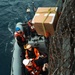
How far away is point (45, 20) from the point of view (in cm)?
650

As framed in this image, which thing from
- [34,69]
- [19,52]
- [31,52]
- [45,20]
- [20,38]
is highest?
[45,20]

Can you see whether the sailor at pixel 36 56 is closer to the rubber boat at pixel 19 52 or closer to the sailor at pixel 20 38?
the rubber boat at pixel 19 52

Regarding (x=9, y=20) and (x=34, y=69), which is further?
(x=9, y=20)

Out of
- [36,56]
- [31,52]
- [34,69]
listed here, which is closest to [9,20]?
[31,52]

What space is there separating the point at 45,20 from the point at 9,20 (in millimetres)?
9757

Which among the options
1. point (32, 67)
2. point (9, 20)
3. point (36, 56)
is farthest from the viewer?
point (9, 20)

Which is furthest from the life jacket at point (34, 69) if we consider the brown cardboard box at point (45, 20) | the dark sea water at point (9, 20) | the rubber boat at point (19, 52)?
the dark sea water at point (9, 20)

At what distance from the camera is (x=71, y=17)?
6.53 meters

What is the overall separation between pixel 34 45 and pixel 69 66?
4.20m

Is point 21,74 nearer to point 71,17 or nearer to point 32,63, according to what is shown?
point 32,63

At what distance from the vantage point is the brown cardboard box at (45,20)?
646 cm

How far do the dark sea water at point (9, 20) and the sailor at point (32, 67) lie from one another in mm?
3069

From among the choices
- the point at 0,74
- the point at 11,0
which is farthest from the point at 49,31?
the point at 11,0

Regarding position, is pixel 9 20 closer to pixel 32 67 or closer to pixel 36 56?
pixel 36 56
